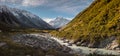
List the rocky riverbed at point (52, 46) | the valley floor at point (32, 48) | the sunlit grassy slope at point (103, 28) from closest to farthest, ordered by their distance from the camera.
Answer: the valley floor at point (32, 48)
the rocky riverbed at point (52, 46)
the sunlit grassy slope at point (103, 28)

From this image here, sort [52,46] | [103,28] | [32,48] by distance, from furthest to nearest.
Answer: [103,28]
[52,46]
[32,48]

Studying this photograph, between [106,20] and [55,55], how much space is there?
99.4 m

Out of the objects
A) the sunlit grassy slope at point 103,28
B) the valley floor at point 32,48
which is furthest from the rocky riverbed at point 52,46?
the sunlit grassy slope at point 103,28

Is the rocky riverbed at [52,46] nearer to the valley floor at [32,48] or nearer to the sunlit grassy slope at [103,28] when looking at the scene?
the valley floor at [32,48]

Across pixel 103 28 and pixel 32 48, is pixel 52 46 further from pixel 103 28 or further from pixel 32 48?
pixel 103 28

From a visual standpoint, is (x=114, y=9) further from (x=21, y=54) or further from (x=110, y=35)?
(x=21, y=54)

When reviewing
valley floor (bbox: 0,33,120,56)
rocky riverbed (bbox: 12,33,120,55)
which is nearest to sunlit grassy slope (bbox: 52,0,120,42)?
rocky riverbed (bbox: 12,33,120,55)

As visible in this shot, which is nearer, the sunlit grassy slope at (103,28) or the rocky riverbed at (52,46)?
the rocky riverbed at (52,46)

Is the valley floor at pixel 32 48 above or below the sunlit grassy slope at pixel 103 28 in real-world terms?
below

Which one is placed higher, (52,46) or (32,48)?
(52,46)

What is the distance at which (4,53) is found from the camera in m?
25.7

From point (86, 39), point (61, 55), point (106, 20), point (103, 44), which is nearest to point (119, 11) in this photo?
point (106, 20)

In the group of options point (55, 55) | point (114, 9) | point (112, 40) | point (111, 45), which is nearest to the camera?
point (55, 55)

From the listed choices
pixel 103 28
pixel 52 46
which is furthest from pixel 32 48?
pixel 103 28
